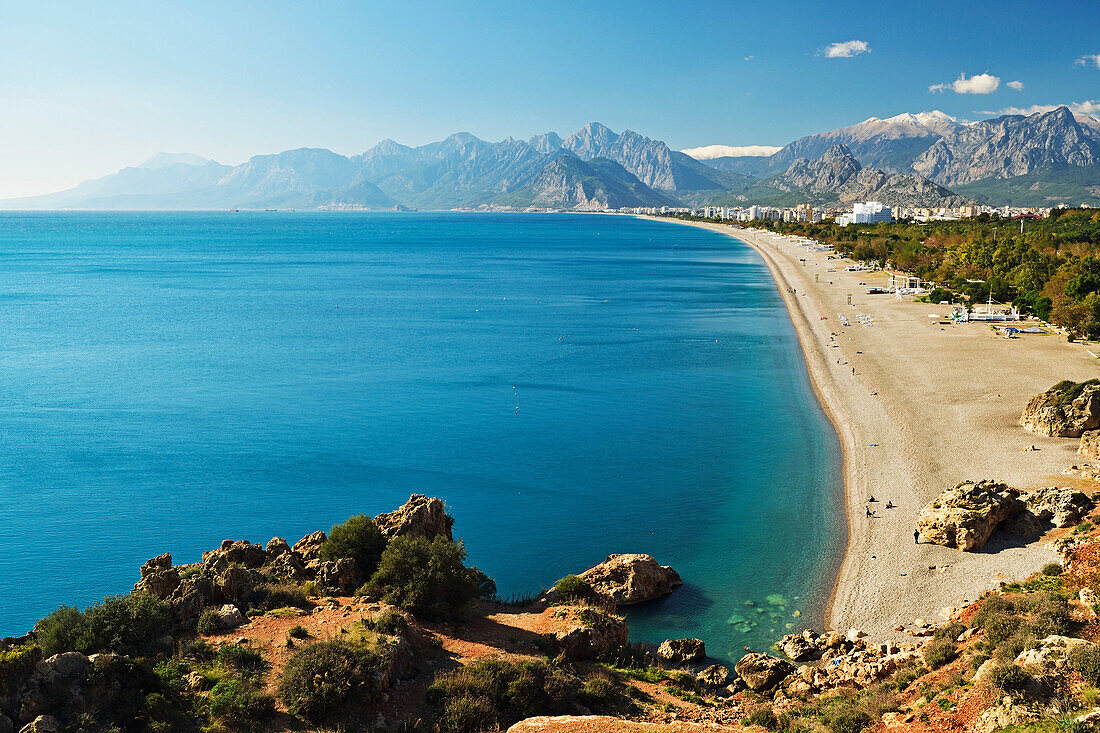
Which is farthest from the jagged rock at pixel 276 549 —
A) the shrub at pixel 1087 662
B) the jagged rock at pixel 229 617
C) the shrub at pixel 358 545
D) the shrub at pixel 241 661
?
the shrub at pixel 1087 662

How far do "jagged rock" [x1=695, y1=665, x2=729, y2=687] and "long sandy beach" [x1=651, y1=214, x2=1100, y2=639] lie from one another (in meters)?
5.14

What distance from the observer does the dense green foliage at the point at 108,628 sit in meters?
14.8

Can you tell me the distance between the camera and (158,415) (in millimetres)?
43062

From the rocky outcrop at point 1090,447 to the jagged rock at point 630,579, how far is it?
21483 millimetres

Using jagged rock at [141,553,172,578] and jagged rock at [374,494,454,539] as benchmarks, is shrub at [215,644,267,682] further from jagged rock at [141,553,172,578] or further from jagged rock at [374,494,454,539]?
jagged rock at [374,494,454,539]

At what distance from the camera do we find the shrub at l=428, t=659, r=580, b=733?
46.7 feet

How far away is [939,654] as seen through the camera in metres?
16.6

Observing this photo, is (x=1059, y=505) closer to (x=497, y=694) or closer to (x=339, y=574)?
(x=497, y=694)

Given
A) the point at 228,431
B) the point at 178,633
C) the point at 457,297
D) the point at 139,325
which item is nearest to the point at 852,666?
the point at 178,633

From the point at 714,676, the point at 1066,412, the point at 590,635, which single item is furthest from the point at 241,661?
the point at 1066,412

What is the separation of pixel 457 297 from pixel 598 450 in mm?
64163

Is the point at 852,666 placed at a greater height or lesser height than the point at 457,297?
lesser

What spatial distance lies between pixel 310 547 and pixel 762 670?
46.7ft

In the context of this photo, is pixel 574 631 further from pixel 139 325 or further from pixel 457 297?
pixel 457 297
